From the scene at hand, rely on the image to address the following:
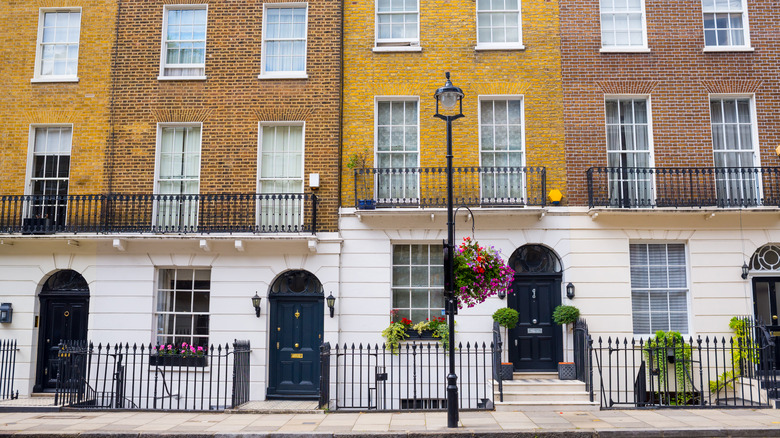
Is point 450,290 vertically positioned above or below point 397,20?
below

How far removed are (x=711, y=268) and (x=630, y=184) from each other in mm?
2621

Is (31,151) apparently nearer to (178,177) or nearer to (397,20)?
(178,177)

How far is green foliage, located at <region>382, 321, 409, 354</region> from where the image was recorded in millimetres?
14477

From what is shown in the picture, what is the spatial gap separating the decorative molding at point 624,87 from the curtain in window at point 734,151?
1795 mm

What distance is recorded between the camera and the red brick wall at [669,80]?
49.4 feet

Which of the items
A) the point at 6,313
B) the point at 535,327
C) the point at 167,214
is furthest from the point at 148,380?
the point at 535,327

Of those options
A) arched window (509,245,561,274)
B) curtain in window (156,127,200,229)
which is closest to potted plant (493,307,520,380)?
arched window (509,245,561,274)

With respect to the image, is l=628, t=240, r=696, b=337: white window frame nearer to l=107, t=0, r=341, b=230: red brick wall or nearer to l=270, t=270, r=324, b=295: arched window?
l=270, t=270, r=324, b=295: arched window

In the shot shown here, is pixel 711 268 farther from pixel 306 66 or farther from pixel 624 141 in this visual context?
pixel 306 66

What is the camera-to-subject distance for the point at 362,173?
15.2m

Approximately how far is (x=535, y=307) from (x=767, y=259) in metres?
5.49

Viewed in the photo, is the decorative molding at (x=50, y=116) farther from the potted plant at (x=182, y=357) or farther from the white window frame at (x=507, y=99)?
the white window frame at (x=507, y=99)

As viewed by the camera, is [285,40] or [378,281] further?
[285,40]

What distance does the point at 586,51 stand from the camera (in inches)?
606
